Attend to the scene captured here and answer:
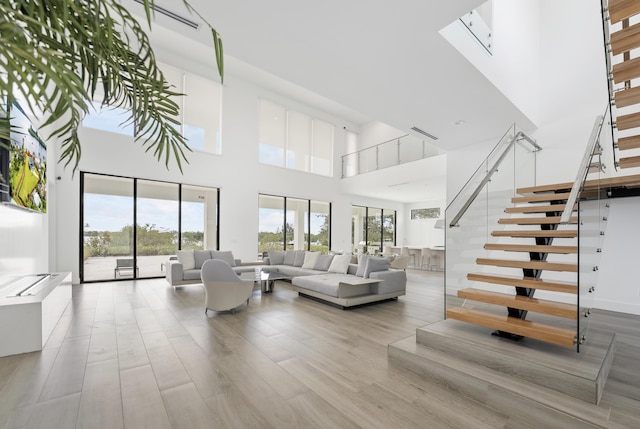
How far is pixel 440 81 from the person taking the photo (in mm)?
3943

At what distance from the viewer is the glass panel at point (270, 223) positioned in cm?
1042

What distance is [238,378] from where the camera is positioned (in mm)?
2674

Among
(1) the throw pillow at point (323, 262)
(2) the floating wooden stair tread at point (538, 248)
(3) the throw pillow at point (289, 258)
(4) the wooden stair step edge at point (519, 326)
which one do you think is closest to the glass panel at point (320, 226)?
(3) the throw pillow at point (289, 258)

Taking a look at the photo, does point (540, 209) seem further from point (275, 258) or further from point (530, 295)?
point (275, 258)

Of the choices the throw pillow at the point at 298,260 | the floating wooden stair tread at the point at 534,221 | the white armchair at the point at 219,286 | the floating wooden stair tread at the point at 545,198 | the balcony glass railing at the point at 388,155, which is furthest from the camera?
the balcony glass railing at the point at 388,155

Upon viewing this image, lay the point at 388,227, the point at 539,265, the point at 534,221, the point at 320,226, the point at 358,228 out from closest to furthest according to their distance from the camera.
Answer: the point at 539,265, the point at 534,221, the point at 320,226, the point at 358,228, the point at 388,227

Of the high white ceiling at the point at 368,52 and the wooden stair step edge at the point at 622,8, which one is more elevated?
the wooden stair step edge at the point at 622,8

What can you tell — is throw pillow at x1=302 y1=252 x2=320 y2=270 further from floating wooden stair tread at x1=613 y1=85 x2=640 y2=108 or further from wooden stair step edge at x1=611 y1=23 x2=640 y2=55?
wooden stair step edge at x1=611 y1=23 x2=640 y2=55

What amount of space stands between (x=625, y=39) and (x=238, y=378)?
4846 millimetres

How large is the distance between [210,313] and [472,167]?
5.84 metres

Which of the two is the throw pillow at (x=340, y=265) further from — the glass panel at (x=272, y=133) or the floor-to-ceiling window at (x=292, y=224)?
the glass panel at (x=272, y=133)

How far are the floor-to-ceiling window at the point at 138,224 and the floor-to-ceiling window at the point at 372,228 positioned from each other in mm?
6607

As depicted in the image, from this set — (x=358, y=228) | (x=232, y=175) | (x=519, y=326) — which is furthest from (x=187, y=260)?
(x=358, y=228)

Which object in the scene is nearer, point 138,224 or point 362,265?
point 362,265
